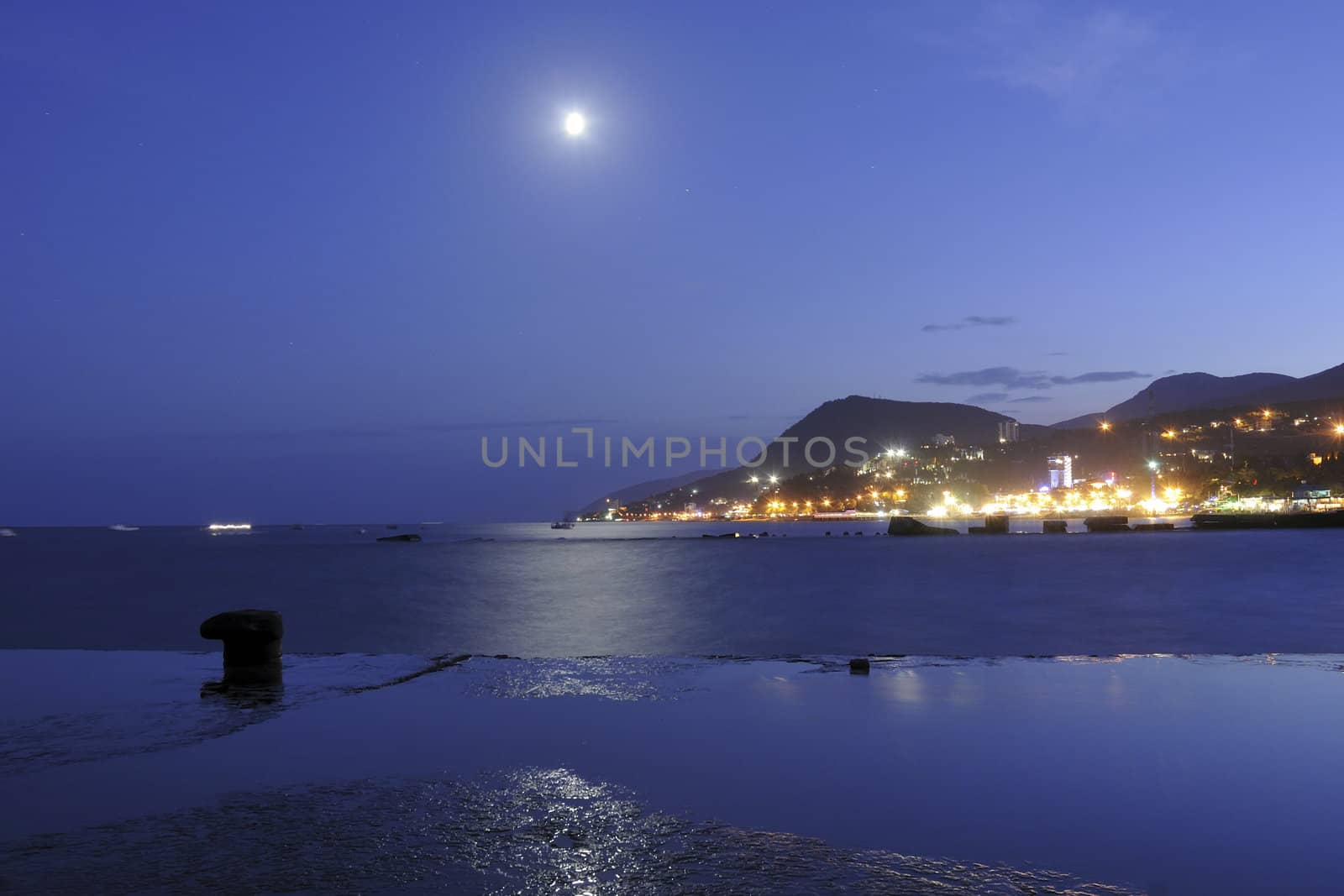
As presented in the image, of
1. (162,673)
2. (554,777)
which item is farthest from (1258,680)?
(162,673)

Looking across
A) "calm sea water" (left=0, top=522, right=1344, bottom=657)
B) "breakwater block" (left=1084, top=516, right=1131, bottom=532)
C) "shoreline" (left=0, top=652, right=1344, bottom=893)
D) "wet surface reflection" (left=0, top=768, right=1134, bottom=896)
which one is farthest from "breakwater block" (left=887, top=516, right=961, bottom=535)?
"wet surface reflection" (left=0, top=768, right=1134, bottom=896)

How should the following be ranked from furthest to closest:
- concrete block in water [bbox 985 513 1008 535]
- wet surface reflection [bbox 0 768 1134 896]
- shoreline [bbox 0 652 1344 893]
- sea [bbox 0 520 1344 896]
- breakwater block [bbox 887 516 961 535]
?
breakwater block [bbox 887 516 961 535] → concrete block in water [bbox 985 513 1008 535] → shoreline [bbox 0 652 1344 893] → sea [bbox 0 520 1344 896] → wet surface reflection [bbox 0 768 1134 896]

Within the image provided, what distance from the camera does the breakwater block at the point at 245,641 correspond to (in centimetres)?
1355

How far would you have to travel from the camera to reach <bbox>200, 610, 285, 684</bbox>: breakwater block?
13547 millimetres

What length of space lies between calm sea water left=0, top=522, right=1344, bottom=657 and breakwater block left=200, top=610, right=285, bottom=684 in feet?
28.7

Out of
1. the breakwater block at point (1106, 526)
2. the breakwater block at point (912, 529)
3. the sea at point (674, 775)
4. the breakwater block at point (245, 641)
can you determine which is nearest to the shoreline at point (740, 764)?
the sea at point (674, 775)

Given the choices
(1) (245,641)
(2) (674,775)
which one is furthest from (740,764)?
(1) (245,641)

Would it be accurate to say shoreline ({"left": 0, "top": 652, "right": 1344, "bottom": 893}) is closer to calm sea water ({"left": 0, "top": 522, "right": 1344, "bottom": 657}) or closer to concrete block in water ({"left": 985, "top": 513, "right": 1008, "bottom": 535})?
calm sea water ({"left": 0, "top": 522, "right": 1344, "bottom": 657})

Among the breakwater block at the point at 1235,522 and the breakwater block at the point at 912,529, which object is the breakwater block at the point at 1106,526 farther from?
the breakwater block at the point at 912,529

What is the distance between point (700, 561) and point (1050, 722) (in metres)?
85.6

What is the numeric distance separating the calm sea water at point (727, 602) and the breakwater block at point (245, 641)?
876 cm

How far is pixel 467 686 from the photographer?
12.9 meters

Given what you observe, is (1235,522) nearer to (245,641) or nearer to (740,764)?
(245,641)

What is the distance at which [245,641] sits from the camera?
44.8 feet
